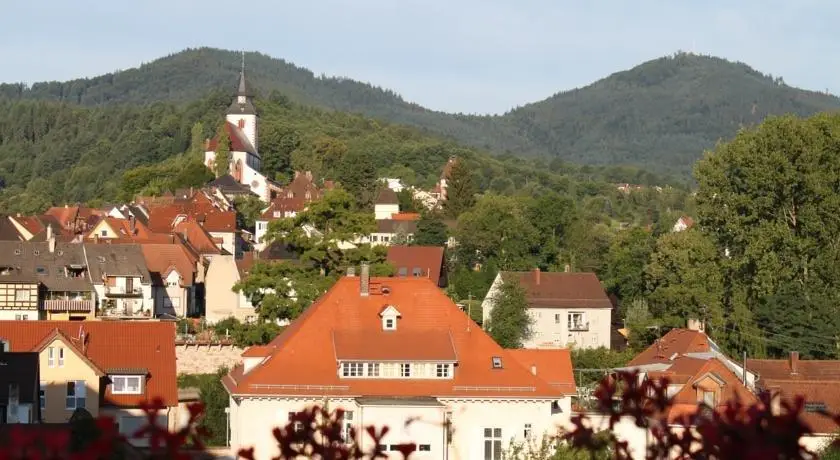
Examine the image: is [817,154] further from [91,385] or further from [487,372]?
[91,385]

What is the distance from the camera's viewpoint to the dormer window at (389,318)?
39531 mm

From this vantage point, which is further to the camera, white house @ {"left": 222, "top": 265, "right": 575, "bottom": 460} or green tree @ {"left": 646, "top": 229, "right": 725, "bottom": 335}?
green tree @ {"left": 646, "top": 229, "right": 725, "bottom": 335}

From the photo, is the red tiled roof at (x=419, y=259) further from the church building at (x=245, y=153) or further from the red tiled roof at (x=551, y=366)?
the church building at (x=245, y=153)

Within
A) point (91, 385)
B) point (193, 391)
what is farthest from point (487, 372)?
A: point (193, 391)

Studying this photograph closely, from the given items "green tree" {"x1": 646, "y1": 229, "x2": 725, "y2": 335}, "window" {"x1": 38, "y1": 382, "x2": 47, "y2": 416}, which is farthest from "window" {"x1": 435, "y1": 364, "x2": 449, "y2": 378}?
"green tree" {"x1": 646, "y1": 229, "x2": 725, "y2": 335}

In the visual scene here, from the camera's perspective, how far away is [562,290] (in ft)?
226

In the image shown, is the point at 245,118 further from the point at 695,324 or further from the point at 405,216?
the point at 695,324

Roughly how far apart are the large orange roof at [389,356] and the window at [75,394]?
428 centimetres

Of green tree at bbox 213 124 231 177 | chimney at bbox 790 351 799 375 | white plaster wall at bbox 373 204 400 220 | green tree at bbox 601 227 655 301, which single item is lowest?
chimney at bbox 790 351 799 375

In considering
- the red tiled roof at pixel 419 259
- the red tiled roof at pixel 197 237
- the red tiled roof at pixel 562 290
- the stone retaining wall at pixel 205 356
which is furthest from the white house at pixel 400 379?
the red tiled roof at pixel 197 237

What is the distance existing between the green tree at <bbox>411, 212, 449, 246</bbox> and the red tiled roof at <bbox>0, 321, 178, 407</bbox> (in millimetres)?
46458

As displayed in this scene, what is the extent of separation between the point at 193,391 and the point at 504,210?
3974cm

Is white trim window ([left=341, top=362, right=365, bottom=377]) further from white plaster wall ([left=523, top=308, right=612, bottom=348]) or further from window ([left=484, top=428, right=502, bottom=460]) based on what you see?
white plaster wall ([left=523, top=308, right=612, bottom=348])

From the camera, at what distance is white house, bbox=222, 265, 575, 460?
3675 centimetres
